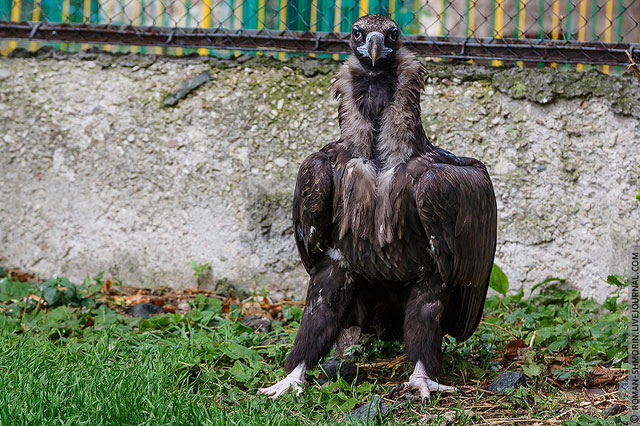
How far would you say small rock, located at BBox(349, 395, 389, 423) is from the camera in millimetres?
2840

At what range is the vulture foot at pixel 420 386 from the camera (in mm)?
3191

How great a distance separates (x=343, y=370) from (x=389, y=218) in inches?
30.6

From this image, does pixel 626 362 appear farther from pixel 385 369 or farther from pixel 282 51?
pixel 282 51

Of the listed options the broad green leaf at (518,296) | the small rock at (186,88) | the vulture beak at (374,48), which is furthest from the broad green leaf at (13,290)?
the broad green leaf at (518,296)

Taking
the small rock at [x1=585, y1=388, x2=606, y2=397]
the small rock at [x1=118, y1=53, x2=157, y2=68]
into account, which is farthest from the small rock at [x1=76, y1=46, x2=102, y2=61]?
the small rock at [x1=585, y1=388, x2=606, y2=397]

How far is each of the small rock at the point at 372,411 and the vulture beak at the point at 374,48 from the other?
1433 mm

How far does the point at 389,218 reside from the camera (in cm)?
318

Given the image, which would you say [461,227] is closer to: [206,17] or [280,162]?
[280,162]

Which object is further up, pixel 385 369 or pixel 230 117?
pixel 230 117

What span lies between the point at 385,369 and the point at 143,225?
7.03 feet

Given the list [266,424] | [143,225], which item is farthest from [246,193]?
[266,424]

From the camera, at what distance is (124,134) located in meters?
5.05

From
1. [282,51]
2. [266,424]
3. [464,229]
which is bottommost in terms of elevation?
[266,424]

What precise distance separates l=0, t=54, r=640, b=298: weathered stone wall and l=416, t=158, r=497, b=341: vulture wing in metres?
1.40
